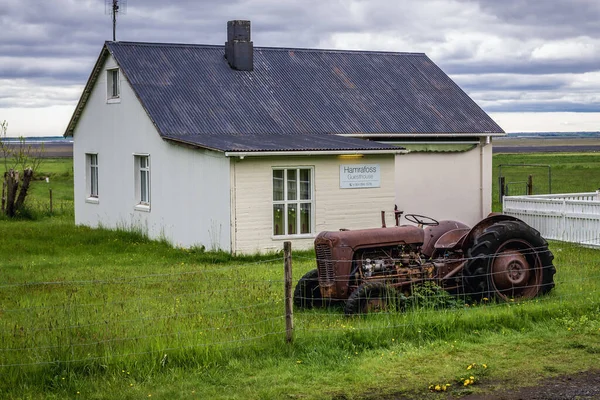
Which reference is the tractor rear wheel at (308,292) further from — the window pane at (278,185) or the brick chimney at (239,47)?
the brick chimney at (239,47)

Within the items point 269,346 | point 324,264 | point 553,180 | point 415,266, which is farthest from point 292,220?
point 553,180

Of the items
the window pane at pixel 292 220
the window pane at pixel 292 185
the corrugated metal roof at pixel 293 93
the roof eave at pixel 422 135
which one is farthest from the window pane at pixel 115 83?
the window pane at pixel 292 220

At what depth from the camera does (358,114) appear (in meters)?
25.0

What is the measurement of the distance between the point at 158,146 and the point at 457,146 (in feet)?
29.3

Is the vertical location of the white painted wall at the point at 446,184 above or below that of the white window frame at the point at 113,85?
below

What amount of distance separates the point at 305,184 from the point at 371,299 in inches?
354

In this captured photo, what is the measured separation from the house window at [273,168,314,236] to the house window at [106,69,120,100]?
267 inches

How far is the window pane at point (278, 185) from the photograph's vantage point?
64.5 ft

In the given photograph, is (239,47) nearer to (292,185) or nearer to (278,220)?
(292,185)

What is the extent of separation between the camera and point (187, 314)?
10.3m

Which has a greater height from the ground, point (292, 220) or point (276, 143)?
point (276, 143)

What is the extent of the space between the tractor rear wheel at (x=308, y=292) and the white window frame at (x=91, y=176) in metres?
14.8

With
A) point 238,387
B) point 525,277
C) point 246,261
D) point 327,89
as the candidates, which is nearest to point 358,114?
point 327,89

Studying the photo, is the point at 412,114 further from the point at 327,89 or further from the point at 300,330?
the point at 300,330
